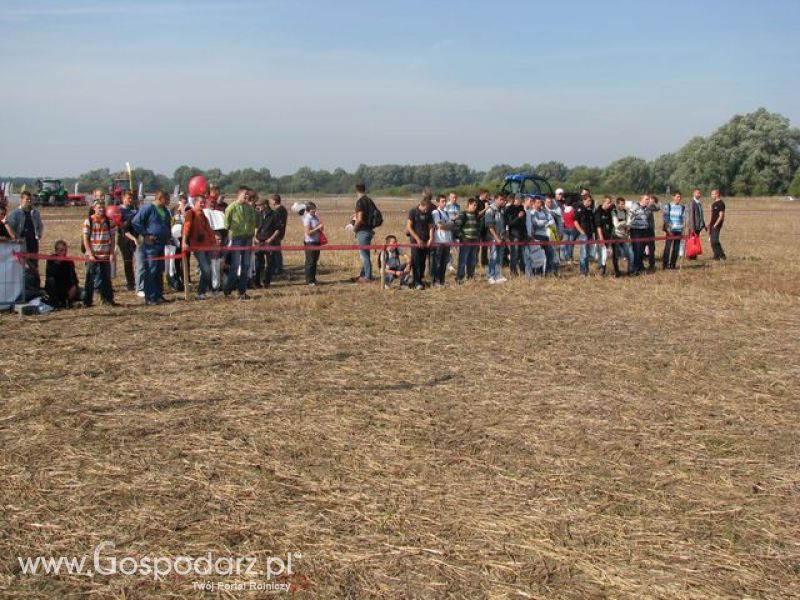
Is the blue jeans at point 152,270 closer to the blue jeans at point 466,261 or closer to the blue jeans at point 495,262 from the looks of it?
the blue jeans at point 466,261

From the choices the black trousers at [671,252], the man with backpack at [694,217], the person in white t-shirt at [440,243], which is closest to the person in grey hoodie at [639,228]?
the black trousers at [671,252]

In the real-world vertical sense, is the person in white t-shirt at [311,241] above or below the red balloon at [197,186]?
below

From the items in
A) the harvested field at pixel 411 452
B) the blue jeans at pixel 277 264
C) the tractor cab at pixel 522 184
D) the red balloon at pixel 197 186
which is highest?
the tractor cab at pixel 522 184

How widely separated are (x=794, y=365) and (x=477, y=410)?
12.9 ft

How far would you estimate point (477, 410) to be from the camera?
7352mm

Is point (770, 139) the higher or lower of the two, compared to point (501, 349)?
higher

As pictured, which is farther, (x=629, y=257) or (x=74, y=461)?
(x=629, y=257)

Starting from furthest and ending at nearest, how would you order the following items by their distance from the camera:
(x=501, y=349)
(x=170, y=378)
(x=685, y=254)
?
(x=685, y=254) → (x=501, y=349) → (x=170, y=378)

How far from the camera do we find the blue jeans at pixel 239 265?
1353 centimetres

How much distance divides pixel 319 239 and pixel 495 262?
323cm

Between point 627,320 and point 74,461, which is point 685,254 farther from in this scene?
point 74,461

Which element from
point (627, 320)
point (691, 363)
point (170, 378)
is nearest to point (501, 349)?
point (691, 363)

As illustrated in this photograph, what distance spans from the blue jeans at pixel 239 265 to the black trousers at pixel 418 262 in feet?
9.37

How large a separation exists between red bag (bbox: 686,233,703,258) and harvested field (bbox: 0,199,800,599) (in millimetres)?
6838
